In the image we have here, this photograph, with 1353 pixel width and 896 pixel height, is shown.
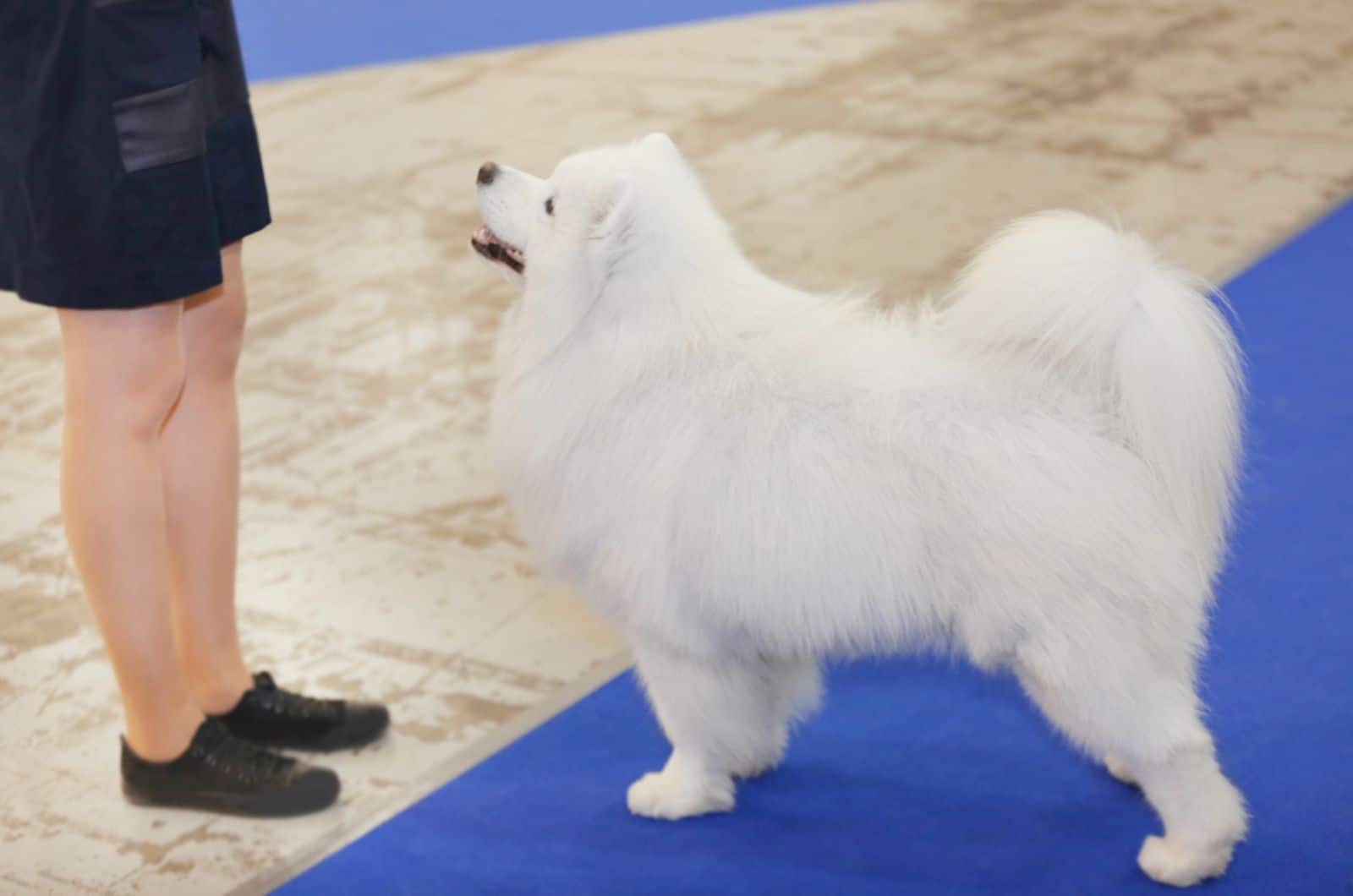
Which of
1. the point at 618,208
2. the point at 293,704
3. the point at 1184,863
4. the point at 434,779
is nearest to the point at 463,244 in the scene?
the point at 293,704

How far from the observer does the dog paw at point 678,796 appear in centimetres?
230

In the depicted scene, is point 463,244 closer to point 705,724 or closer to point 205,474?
point 205,474

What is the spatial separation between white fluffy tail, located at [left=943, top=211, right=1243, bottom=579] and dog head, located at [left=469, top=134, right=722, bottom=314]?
0.43 metres

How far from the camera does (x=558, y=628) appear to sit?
2865 mm

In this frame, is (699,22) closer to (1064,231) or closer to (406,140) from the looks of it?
(406,140)

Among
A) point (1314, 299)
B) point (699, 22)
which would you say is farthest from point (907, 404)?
point (699, 22)

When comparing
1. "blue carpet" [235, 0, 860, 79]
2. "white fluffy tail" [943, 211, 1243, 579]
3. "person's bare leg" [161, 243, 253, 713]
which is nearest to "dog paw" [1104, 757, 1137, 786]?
"white fluffy tail" [943, 211, 1243, 579]

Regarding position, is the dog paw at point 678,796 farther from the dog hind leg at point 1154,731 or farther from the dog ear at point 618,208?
the dog ear at point 618,208

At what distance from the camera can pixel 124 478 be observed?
2.17 meters

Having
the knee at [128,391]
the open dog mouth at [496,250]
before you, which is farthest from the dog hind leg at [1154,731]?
the knee at [128,391]

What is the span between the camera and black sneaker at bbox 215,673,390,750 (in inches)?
99.7

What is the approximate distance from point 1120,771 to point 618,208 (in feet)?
3.76

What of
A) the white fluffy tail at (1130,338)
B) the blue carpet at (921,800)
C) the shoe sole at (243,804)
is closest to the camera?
the white fluffy tail at (1130,338)

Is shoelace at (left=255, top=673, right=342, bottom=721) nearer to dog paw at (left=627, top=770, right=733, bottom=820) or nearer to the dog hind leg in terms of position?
dog paw at (left=627, top=770, right=733, bottom=820)
